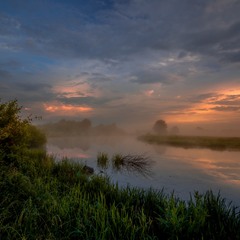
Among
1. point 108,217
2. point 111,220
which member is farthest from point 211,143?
point 111,220

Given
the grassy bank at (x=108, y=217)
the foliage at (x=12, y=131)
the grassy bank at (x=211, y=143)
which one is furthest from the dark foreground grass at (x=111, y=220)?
the grassy bank at (x=211, y=143)

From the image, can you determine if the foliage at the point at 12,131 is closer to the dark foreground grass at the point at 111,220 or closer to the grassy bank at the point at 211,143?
the dark foreground grass at the point at 111,220

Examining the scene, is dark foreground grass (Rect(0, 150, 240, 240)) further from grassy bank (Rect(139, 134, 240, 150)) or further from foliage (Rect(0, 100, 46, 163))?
grassy bank (Rect(139, 134, 240, 150))

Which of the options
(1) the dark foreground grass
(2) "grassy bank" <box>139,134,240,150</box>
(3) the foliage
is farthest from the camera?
(2) "grassy bank" <box>139,134,240,150</box>

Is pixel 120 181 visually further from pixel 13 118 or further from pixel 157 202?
pixel 157 202

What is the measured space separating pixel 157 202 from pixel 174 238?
261cm

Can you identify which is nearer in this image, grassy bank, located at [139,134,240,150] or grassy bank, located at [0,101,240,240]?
grassy bank, located at [0,101,240,240]

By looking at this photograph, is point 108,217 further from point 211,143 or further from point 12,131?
point 211,143

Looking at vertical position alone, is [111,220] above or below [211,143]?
below

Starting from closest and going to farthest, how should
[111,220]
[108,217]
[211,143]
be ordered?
[111,220], [108,217], [211,143]

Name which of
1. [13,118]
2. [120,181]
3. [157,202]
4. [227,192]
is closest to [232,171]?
[227,192]

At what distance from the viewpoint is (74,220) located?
25.2 ft

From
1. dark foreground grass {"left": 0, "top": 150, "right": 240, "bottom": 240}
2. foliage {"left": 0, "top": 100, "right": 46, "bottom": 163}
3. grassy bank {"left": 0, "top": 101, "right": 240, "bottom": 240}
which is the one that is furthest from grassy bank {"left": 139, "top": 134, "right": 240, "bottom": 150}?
dark foreground grass {"left": 0, "top": 150, "right": 240, "bottom": 240}

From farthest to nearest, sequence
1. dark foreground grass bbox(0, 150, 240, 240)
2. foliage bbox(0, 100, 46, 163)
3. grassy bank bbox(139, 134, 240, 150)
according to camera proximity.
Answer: grassy bank bbox(139, 134, 240, 150), foliage bbox(0, 100, 46, 163), dark foreground grass bbox(0, 150, 240, 240)
